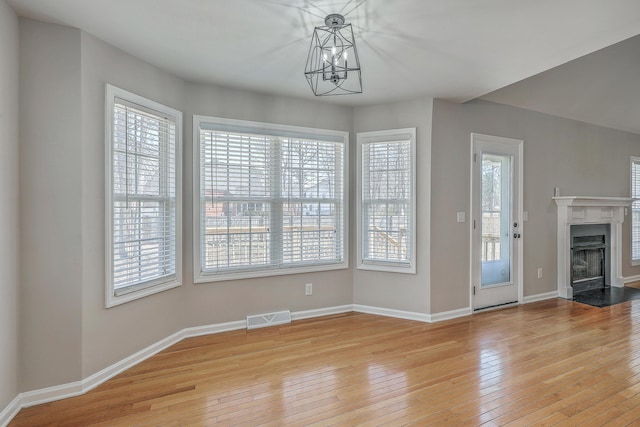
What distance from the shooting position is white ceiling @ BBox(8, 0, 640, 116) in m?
2.07

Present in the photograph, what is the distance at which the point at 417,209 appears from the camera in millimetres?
3822

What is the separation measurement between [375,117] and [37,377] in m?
3.84

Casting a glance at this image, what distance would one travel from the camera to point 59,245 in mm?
2281

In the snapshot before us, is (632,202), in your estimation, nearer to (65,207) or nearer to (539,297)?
(539,297)

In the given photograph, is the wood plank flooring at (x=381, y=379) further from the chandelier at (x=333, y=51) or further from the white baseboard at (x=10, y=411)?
the chandelier at (x=333, y=51)

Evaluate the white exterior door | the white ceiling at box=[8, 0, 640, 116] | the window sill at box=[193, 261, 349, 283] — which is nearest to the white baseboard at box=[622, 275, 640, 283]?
the white exterior door

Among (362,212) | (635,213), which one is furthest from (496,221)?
(635,213)

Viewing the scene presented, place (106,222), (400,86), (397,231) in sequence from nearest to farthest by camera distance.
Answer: (106,222) < (400,86) < (397,231)

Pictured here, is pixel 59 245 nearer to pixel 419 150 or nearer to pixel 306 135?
pixel 306 135

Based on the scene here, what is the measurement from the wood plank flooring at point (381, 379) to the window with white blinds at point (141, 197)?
0.73 metres

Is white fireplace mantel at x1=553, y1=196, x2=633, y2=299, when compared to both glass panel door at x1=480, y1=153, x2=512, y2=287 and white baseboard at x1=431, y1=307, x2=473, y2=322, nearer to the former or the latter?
glass panel door at x1=480, y1=153, x2=512, y2=287

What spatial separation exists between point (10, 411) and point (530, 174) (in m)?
5.61

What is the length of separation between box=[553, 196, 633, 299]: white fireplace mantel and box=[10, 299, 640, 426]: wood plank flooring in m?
1.13

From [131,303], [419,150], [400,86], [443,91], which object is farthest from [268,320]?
[443,91]
